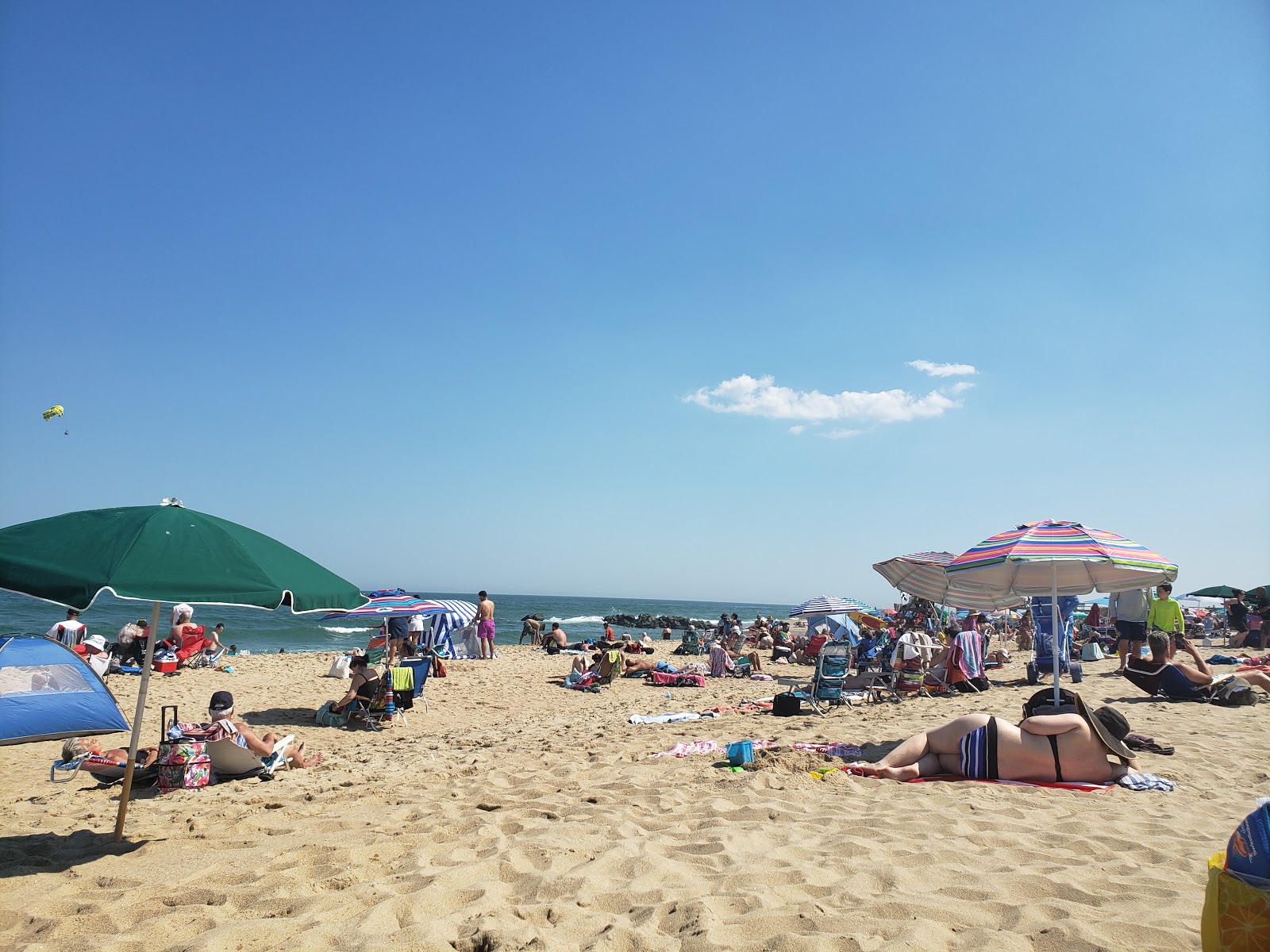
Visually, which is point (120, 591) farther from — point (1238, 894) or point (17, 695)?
point (1238, 894)

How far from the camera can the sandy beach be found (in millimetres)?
2811

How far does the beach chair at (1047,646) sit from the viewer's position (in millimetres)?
11688

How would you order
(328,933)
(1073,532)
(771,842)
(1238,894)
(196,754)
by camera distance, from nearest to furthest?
1. (1238,894)
2. (328,933)
3. (771,842)
4. (196,754)
5. (1073,532)

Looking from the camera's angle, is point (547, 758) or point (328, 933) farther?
point (547, 758)

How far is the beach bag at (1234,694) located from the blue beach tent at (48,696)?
10886 millimetres

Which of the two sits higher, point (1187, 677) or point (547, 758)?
point (1187, 677)

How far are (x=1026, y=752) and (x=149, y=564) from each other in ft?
17.9

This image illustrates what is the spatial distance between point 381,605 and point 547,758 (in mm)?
3878

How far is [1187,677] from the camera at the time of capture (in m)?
8.68

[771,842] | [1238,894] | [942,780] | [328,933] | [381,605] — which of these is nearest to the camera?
[1238,894]

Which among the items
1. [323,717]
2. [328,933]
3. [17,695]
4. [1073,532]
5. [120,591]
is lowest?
[323,717]

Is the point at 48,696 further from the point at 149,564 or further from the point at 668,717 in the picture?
the point at 668,717

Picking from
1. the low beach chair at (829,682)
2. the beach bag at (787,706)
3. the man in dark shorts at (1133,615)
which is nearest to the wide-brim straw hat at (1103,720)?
the beach bag at (787,706)

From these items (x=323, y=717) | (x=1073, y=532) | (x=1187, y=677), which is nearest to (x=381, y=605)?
(x=323, y=717)
